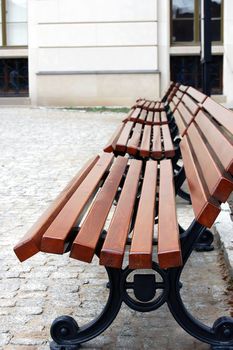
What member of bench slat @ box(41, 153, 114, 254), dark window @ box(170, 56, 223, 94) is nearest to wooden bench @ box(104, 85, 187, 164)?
bench slat @ box(41, 153, 114, 254)

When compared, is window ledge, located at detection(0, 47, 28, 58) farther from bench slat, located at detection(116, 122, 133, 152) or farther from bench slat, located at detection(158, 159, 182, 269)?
bench slat, located at detection(158, 159, 182, 269)

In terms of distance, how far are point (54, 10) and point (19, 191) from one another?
40.0 ft

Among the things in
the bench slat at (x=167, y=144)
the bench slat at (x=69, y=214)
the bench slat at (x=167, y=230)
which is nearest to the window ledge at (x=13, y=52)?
the bench slat at (x=167, y=144)

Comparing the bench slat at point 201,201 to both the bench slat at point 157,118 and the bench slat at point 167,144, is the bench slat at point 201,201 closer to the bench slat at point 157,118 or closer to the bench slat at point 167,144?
the bench slat at point 167,144

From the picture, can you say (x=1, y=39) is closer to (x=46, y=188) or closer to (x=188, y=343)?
(x=46, y=188)

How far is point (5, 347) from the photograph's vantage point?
10.8 feet

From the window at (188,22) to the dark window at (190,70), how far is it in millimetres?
486

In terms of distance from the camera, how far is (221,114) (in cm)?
390

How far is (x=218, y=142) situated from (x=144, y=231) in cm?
67

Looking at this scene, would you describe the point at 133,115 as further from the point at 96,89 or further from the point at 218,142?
the point at 96,89

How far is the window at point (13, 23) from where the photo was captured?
19969 millimetres

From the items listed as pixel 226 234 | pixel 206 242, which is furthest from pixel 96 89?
pixel 206 242

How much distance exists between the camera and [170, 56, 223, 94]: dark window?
19188 millimetres

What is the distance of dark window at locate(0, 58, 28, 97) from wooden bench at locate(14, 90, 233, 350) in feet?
53.7
